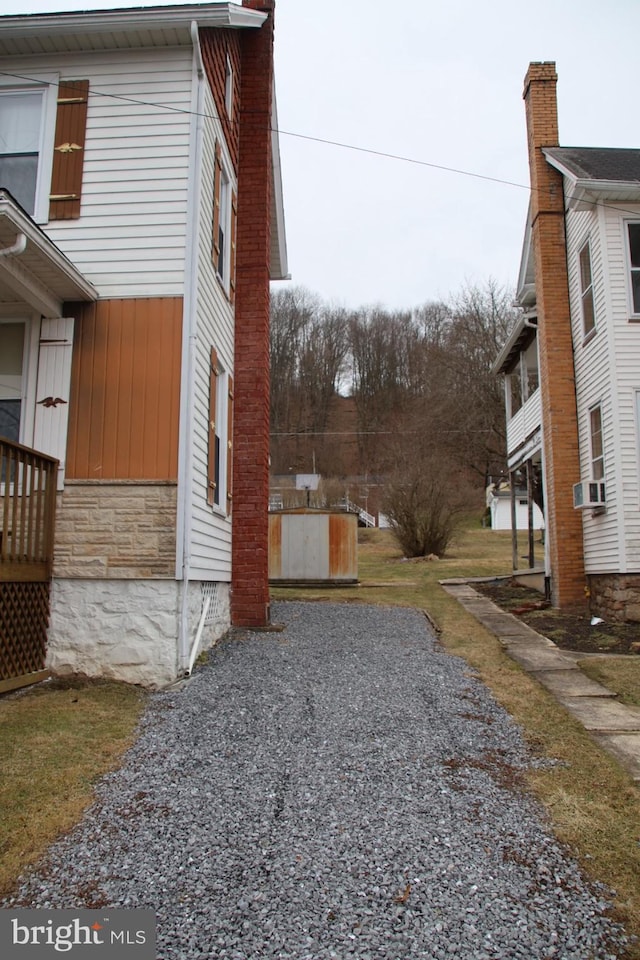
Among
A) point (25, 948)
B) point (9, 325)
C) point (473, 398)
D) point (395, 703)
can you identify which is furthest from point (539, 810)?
point (473, 398)

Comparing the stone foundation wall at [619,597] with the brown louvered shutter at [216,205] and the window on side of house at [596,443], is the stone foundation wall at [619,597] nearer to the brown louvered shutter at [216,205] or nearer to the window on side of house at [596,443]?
the window on side of house at [596,443]

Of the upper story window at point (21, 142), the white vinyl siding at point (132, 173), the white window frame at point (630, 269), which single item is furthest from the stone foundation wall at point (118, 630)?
the white window frame at point (630, 269)

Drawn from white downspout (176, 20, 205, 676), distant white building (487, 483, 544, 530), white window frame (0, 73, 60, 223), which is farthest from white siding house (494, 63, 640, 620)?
distant white building (487, 483, 544, 530)

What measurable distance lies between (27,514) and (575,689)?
4.94m

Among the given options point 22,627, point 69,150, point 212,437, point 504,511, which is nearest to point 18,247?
point 69,150

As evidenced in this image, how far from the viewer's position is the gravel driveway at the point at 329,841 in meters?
2.36

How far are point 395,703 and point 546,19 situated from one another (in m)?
8.92

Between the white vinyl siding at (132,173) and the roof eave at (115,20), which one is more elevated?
the roof eave at (115,20)

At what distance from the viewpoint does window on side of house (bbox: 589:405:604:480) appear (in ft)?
34.1

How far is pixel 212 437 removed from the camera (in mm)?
7258

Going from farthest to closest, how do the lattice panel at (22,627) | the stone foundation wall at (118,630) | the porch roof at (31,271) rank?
the stone foundation wall at (118,630), the lattice panel at (22,627), the porch roof at (31,271)

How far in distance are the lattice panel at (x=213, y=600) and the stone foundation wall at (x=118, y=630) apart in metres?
0.91

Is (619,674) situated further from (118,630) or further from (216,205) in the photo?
(216,205)

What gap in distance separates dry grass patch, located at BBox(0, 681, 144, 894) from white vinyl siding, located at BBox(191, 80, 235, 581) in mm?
1520
